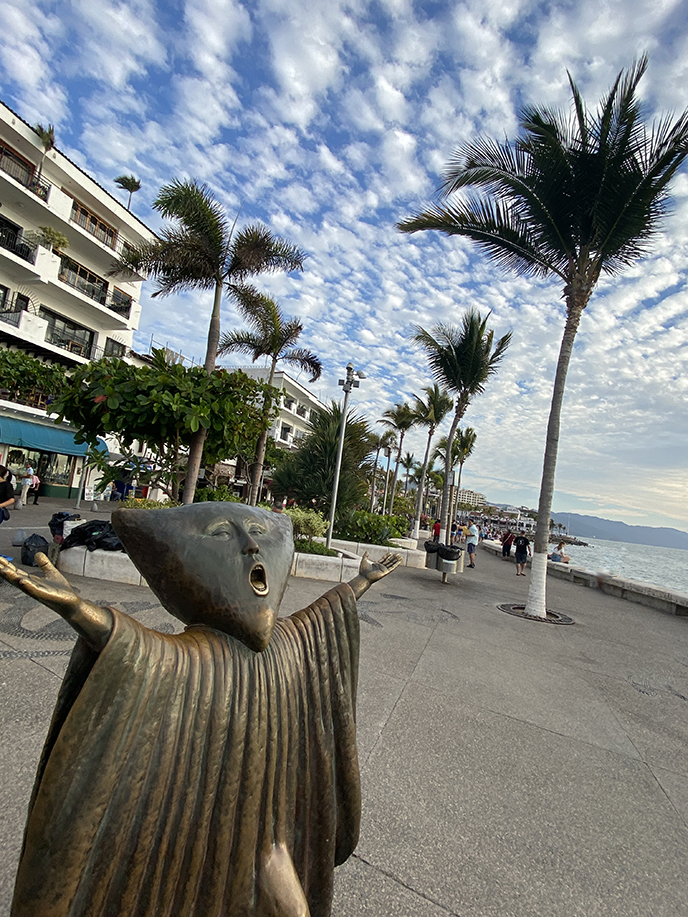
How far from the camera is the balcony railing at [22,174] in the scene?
70.2 ft

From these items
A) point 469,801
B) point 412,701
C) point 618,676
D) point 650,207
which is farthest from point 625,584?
point 469,801

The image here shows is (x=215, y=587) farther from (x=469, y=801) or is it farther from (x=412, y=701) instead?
(x=412, y=701)

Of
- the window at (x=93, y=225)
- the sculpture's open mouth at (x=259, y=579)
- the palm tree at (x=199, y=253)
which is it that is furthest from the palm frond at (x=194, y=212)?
the window at (x=93, y=225)

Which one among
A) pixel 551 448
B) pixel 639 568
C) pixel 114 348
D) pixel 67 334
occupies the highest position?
pixel 114 348

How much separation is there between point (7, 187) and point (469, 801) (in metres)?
27.7

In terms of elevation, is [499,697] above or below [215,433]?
below

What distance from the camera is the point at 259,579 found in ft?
4.83

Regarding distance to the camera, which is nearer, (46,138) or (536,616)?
(536,616)

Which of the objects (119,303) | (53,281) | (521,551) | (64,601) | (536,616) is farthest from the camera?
(119,303)

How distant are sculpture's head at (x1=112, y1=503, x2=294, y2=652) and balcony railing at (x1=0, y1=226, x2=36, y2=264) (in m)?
26.0

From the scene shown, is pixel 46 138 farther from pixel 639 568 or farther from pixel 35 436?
pixel 639 568

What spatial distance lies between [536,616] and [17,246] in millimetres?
25858

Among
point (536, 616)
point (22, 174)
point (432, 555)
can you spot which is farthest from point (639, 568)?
point (22, 174)

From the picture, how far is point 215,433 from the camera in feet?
26.5
